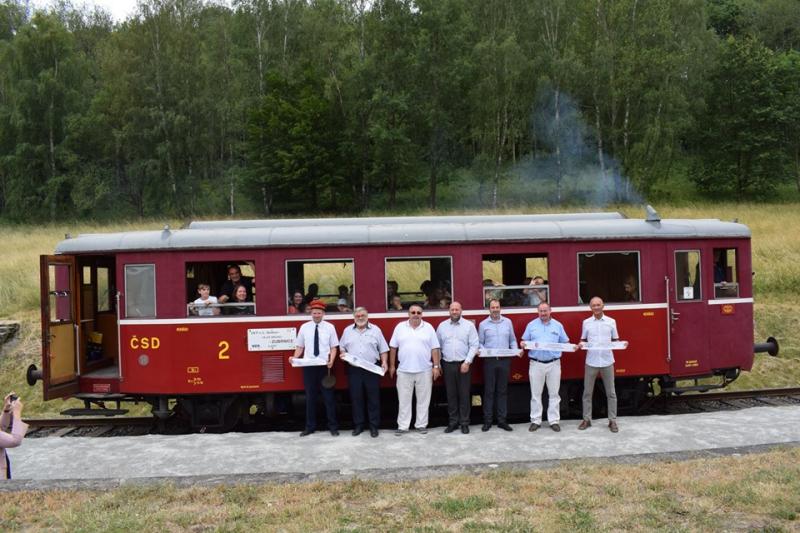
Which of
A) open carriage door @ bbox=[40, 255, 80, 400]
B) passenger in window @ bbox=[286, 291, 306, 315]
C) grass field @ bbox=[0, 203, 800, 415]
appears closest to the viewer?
open carriage door @ bbox=[40, 255, 80, 400]

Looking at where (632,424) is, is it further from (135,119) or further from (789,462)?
(135,119)

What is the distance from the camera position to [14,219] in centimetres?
4266

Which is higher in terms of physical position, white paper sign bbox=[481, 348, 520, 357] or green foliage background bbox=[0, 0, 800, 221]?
green foliage background bbox=[0, 0, 800, 221]

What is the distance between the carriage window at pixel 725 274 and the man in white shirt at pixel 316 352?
6.24m

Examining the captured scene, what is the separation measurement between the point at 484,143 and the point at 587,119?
5.14m

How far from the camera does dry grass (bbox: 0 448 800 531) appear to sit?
6.70m

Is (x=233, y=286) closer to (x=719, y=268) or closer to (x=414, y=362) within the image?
(x=414, y=362)


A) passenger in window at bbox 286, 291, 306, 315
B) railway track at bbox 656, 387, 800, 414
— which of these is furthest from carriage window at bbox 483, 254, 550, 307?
railway track at bbox 656, 387, 800, 414

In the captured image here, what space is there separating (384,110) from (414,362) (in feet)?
86.9

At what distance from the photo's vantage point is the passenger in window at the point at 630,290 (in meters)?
11.5

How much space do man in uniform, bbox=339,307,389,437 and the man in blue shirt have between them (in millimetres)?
2055

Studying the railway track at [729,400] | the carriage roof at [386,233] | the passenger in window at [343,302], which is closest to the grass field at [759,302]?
the railway track at [729,400]

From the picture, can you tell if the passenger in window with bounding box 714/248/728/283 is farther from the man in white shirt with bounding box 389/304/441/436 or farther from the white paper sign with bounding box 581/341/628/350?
the man in white shirt with bounding box 389/304/441/436

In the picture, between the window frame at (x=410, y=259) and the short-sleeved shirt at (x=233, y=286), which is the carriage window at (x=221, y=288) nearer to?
the short-sleeved shirt at (x=233, y=286)
